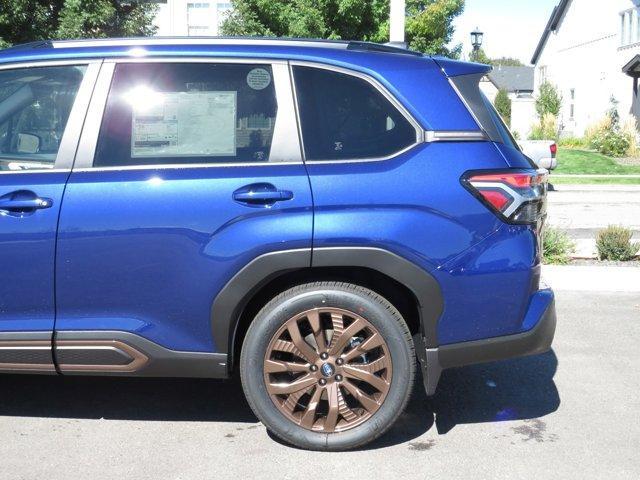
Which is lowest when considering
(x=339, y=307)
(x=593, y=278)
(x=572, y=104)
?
(x=593, y=278)

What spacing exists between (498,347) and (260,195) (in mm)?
1342

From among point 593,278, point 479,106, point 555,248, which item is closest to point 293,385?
point 479,106

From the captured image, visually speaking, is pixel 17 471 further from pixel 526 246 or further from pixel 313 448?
pixel 526 246

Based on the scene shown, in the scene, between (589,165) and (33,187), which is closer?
(33,187)

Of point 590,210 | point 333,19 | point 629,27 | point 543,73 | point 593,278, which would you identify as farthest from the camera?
point 543,73

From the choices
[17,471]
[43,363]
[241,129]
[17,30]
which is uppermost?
[17,30]

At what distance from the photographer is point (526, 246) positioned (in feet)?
12.9

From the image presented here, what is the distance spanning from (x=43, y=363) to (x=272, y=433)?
1177mm

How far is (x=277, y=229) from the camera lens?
3.82 metres

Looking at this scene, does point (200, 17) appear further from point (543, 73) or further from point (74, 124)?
point (543, 73)

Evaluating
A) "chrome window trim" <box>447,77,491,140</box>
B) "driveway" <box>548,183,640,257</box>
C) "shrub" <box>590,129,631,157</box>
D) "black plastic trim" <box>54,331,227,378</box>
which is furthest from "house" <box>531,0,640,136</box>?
"black plastic trim" <box>54,331,227,378</box>

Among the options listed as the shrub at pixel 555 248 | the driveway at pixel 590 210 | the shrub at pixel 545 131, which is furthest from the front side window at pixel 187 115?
the shrub at pixel 545 131

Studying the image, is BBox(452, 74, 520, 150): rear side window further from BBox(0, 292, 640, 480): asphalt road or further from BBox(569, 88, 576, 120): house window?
BBox(569, 88, 576, 120): house window

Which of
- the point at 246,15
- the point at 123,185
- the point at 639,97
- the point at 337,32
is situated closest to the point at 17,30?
the point at 246,15
